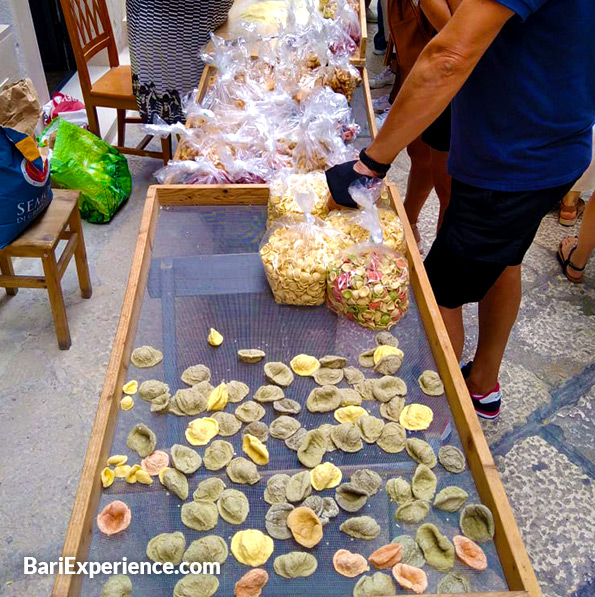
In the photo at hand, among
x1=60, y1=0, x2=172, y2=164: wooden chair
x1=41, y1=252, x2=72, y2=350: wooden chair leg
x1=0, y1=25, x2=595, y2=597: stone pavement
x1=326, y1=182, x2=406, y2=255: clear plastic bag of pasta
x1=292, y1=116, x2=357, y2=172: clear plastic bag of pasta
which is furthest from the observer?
x1=60, y1=0, x2=172, y2=164: wooden chair

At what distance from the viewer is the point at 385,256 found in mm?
1363

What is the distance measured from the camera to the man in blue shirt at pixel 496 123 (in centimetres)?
104

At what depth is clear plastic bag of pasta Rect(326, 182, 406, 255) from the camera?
4.63ft

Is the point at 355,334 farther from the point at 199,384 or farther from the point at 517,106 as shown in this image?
the point at 517,106

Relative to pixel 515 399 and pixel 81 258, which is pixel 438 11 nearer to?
pixel 515 399

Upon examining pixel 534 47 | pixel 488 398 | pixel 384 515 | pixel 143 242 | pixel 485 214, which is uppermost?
pixel 534 47

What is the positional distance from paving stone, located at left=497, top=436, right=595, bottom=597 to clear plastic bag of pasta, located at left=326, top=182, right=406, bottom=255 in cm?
94

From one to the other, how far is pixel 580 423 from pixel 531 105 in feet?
4.41

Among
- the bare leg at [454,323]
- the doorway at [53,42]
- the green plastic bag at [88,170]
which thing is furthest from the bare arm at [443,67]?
the doorway at [53,42]

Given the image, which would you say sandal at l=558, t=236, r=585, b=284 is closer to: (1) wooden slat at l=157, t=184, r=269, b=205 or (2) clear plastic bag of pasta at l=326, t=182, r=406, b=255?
(2) clear plastic bag of pasta at l=326, t=182, r=406, b=255

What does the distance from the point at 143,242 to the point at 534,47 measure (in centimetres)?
101

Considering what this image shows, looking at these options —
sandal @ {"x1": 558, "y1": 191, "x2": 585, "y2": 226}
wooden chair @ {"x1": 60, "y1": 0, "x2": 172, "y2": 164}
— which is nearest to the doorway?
wooden chair @ {"x1": 60, "y1": 0, "x2": 172, "y2": 164}

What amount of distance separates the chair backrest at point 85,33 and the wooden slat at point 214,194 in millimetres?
1669

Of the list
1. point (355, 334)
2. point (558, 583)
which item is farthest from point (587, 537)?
point (355, 334)
